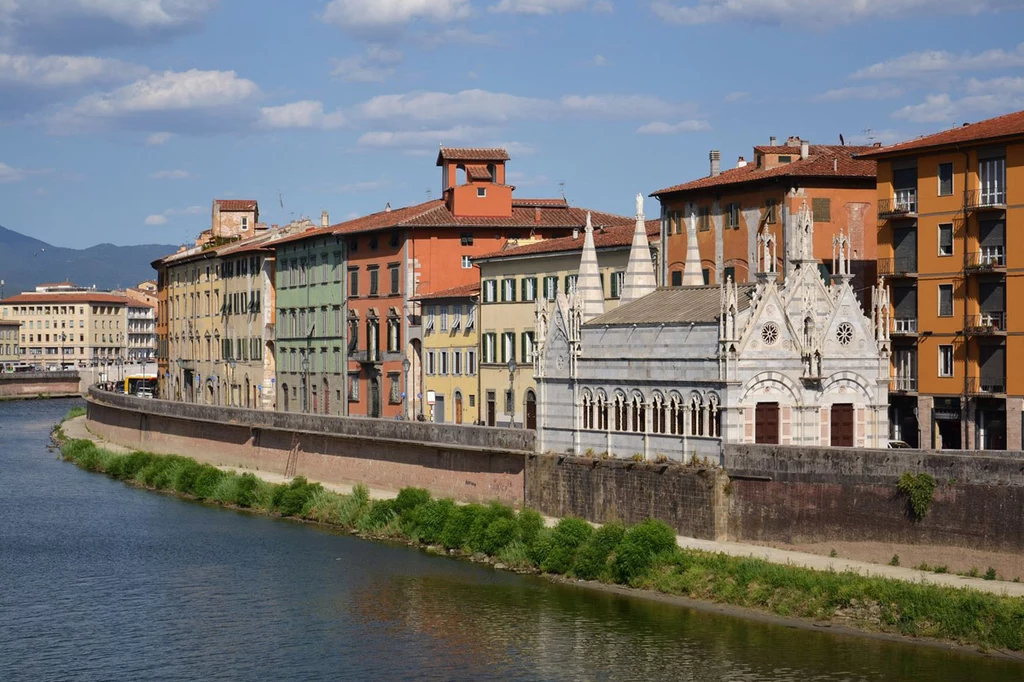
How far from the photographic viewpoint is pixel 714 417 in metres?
49.4

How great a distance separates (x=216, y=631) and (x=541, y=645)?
8.88m

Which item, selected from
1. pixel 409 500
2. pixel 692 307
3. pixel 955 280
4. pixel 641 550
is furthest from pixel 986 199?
pixel 409 500

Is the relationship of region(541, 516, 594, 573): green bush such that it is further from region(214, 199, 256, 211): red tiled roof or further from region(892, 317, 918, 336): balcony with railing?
region(214, 199, 256, 211): red tiled roof

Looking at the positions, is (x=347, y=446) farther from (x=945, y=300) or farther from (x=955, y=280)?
(x=955, y=280)

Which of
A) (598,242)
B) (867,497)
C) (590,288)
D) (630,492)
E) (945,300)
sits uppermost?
(598,242)

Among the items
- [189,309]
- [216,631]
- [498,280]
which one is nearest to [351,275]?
[498,280]

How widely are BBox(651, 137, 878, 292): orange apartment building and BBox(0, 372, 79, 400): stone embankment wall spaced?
121161 millimetres

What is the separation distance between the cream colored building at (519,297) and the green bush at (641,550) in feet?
80.6

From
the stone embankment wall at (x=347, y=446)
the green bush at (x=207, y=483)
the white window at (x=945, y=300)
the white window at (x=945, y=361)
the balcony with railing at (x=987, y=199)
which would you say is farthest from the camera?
the green bush at (x=207, y=483)

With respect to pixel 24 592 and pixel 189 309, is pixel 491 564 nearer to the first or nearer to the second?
pixel 24 592

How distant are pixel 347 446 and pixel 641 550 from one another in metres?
25.9

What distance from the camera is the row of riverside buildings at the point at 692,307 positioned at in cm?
5025

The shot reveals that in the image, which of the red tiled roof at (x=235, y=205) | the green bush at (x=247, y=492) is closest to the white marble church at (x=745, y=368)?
the green bush at (x=247, y=492)

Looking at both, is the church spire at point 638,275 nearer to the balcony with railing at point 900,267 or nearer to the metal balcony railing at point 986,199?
the balcony with railing at point 900,267
